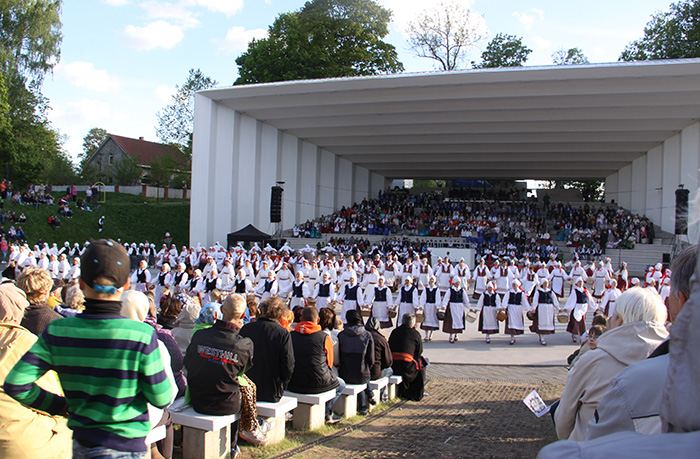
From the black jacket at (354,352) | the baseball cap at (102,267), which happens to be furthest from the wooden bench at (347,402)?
the baseball cap at (102,267)

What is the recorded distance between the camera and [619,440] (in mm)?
864

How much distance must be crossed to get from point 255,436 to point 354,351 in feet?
6.07

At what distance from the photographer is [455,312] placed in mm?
11773

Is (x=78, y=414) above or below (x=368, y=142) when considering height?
below

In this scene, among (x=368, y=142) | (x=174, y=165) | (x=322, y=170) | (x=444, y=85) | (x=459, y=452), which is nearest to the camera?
(x=459, y=452)

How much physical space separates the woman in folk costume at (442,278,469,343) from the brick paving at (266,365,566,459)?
3.01 meters

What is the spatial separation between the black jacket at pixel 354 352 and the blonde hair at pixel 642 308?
3768mm

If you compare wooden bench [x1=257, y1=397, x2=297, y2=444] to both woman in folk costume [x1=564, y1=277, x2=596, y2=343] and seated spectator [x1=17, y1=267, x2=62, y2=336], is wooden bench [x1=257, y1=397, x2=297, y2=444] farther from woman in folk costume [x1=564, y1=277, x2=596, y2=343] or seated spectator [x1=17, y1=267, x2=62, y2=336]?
woman in folk costume [x1=564, y1=277, x2=596, y2=343]

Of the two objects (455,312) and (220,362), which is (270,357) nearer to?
(220,362)

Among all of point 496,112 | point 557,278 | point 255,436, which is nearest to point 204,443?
point 255,436

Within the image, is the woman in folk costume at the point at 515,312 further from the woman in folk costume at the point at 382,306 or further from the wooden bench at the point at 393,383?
the wooden bench at the point at 393,383

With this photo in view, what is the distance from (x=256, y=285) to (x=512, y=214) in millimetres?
24092

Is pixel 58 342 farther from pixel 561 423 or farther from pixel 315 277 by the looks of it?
pixel 315 277

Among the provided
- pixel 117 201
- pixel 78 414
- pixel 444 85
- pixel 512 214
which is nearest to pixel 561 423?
pixel 78 414
